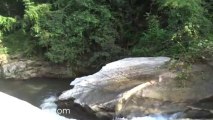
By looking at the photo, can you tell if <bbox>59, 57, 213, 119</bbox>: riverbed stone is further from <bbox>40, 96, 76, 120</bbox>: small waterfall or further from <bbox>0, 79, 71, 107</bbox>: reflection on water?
<bbox>0, 79, 71, 107</bbox>: reflection on water

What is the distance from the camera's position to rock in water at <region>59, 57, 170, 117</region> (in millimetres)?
10602

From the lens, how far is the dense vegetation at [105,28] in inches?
512

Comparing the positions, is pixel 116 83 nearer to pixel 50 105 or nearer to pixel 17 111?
pixel 50 105

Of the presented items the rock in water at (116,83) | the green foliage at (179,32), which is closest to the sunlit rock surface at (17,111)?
the rock in water at (116,83)

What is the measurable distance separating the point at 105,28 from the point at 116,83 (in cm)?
367

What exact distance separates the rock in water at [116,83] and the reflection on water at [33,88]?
1995 mm

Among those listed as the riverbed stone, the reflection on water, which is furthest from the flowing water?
the riverbed stone

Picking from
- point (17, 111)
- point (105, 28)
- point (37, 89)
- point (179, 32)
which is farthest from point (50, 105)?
point (179, 32)

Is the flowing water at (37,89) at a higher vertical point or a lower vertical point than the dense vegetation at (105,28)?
lower

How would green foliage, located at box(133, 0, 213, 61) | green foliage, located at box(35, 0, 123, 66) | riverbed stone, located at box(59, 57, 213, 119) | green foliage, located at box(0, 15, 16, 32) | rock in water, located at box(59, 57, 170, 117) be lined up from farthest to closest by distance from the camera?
green foliage, located at box(0, 15, 16, 32) < green foliage, located at box(35, 0, 123, 66) < green foliage, located at box(133, 0, 213, 61) < rock in water, located at box(59, 57, 170, 117) < riverbed stone, located at box(59, 57, 213, 119)

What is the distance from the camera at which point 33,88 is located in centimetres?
1438

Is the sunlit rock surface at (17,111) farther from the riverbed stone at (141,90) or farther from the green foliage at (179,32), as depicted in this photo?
the green foliage at (179,32)

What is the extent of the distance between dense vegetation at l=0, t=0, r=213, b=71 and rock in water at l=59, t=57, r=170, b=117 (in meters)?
1.37

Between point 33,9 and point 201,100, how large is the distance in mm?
7239
